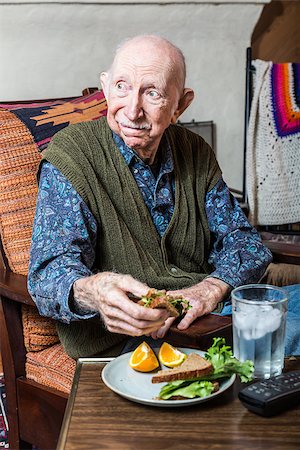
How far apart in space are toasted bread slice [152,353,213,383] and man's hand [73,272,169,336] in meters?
0.09

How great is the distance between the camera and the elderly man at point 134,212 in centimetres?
168

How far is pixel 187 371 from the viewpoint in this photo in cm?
128

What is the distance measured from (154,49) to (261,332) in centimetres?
76

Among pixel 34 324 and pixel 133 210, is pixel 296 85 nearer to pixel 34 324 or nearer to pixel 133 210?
pixel 133 210

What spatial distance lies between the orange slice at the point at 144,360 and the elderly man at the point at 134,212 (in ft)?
0.58

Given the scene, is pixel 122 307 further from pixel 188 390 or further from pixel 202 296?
pixel 202 296

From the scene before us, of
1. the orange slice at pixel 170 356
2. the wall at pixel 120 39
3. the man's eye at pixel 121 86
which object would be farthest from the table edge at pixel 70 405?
the wall at pixel 120 39

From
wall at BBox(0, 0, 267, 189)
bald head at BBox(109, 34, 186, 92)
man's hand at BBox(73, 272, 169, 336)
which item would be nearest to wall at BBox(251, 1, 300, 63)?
wall at BBox(0, 0, 267, 189)

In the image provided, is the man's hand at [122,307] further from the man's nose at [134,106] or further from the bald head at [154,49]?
the bald head at [154,49]

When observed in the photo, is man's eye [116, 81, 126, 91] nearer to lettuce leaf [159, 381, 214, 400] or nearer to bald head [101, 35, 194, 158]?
bald head [101, 35, 194, 158]

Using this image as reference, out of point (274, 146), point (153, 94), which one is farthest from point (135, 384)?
point (274, 146)

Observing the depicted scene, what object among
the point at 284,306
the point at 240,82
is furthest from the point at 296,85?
the point at 284,306

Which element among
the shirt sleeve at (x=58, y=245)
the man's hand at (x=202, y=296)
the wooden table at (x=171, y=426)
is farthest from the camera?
the shirt sleeve at (x=58, y=245)

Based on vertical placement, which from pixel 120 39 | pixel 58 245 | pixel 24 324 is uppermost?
pixel 120 39
